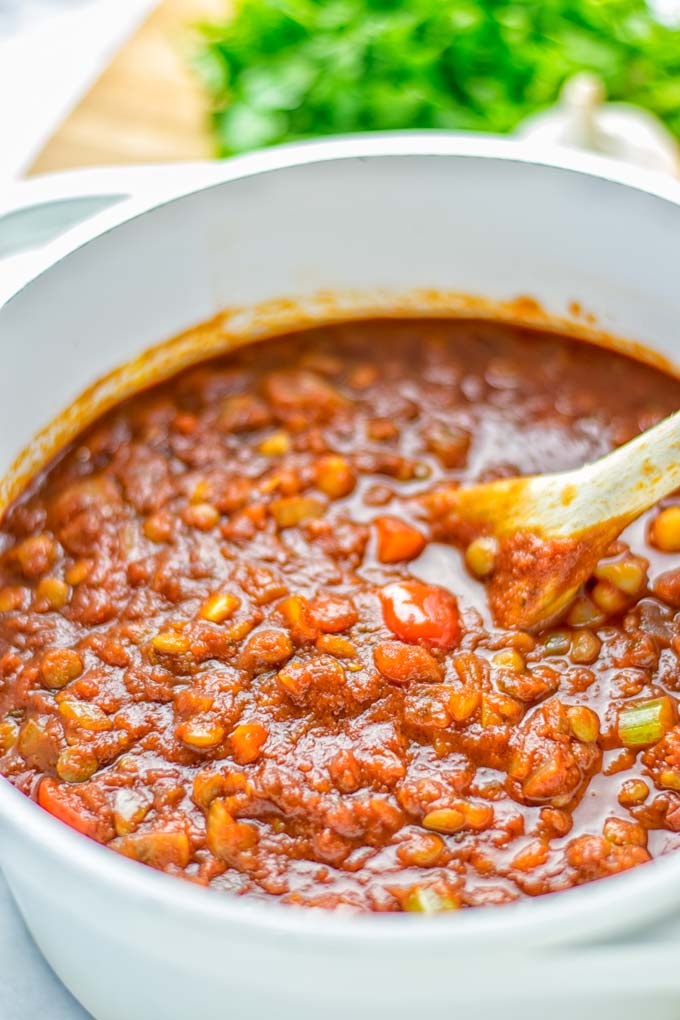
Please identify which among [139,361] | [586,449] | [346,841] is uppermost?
[139,361]

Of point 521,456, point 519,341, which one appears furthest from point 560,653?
point 519,341

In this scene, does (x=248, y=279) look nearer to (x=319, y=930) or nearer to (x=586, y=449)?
(x=586, y=449)

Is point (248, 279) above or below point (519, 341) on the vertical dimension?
above

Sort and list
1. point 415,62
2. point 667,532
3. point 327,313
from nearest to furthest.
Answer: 1. point 667,532
2. point 327,313
3. point 415,62

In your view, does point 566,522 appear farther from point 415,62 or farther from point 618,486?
point 415,62

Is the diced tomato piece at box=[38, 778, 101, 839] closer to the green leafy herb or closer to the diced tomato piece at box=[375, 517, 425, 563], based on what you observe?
the diced tomato piece at box=[375, 517, 425, 563]

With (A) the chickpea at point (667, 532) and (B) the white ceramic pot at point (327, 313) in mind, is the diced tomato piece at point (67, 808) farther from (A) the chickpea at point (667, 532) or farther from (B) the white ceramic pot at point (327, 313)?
(A) the chickpea at point (667, 532)

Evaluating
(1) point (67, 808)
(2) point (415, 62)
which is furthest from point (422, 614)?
(2) point (415, 62)

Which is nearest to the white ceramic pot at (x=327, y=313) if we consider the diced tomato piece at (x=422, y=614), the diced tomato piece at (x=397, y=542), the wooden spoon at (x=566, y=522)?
the wooden spoon at (x=566, y=522)
